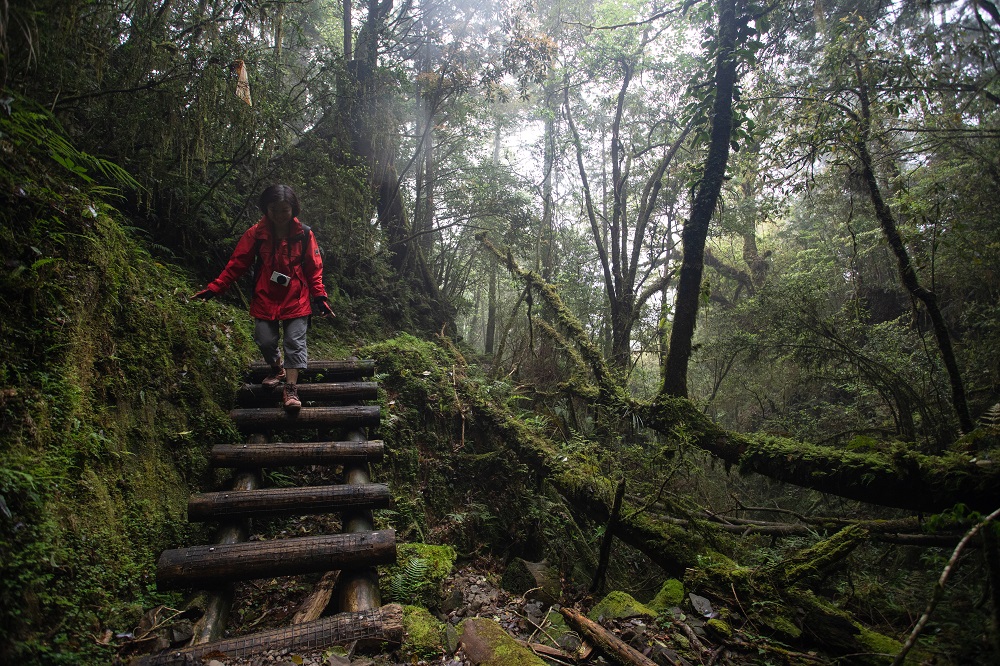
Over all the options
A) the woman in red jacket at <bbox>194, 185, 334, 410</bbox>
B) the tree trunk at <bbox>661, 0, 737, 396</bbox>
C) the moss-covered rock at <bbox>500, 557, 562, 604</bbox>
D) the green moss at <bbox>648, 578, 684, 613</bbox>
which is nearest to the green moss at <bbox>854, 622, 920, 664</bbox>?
the green moss at <bbox>648, 578, 684, 613</bbox>

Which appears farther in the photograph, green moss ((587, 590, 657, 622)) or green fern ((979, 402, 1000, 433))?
green fern ((979, 402, 1000, 433))

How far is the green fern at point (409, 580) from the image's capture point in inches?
129

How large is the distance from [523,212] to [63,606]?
10.6 m

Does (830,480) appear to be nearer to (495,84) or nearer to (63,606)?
(63,606)

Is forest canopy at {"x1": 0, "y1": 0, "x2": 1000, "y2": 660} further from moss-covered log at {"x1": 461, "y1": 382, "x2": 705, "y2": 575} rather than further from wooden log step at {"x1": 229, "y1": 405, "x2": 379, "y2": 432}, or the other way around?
wooden log step at {"x1": 229, "y1": 405, "x2": 379, "y2": 432}

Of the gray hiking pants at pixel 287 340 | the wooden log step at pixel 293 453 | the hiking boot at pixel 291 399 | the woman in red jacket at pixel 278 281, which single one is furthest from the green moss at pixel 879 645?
the gray hiking pants at pixel 287 340

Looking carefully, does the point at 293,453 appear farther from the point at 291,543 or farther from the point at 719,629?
the point at 719,629

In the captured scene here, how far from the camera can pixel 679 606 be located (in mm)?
3359

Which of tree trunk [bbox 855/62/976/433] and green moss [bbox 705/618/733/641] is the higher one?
tree trunk [bbox 855/62/976/433]

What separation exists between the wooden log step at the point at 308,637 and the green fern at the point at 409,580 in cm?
47

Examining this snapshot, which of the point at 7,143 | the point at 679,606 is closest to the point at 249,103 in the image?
the point at 7,143

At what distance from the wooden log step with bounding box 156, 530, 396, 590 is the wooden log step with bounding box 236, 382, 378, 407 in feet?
6.29

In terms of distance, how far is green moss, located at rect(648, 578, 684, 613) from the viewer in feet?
11.1

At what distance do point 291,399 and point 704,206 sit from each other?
5367 mm
